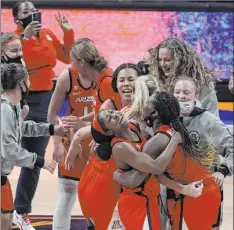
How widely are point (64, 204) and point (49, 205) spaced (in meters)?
1.55

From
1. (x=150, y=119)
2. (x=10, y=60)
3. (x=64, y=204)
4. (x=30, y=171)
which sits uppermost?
(x=10, y=60)

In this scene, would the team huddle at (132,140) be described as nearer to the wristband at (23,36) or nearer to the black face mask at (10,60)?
the black face mask at (10,60)

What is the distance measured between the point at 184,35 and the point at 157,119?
4690mm

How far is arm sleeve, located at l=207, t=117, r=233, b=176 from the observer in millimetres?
4586

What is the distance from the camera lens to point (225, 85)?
884 centimetres

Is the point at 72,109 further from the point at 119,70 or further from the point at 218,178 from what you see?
the point at 218,178

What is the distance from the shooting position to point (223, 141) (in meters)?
4.62

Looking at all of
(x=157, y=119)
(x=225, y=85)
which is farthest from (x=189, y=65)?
(x=225, y=85)

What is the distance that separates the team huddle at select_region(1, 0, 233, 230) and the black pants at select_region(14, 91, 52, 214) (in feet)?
0.71

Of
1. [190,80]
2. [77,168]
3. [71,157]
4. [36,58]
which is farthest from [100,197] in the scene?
[36,58]

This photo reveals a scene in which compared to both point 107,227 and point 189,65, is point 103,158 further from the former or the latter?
point 189,65

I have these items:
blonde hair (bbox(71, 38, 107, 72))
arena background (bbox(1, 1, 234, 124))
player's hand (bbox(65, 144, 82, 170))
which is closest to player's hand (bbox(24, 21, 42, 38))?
blonde hair (bbox(71, 38, 107, 72))

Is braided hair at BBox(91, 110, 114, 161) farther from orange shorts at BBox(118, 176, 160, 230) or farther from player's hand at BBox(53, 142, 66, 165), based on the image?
player's hand at BBox(53, 142, 66, 165)

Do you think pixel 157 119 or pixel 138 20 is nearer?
pixel 157 119
